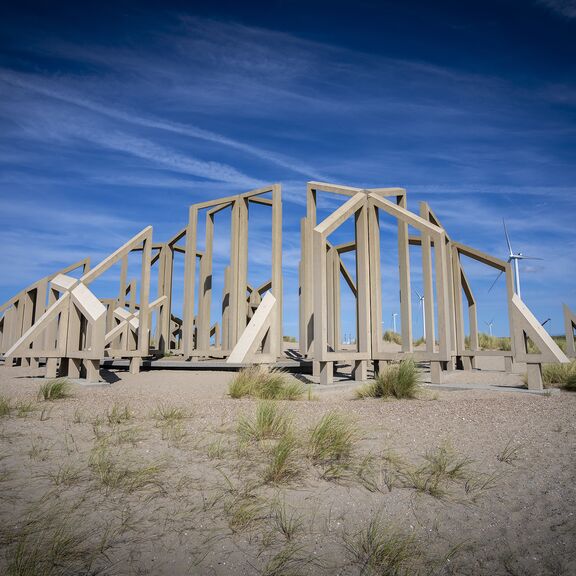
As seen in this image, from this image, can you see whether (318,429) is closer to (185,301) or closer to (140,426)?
(140,426)

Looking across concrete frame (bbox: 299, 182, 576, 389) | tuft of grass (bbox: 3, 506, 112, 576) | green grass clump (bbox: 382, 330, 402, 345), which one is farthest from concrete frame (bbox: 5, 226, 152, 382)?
green grass clump (bbox: 382, 330, 402, 345)

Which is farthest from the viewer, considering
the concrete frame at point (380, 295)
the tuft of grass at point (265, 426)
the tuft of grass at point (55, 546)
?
the concrete frame at point (380, 295)

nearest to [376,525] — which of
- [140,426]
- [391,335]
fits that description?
[140,426]

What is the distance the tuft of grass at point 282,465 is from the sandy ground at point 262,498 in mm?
69

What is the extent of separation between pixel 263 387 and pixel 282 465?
3.87m

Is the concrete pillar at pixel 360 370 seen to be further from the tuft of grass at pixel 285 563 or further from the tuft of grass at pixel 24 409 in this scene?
the tuft of grass at pixel 285 563

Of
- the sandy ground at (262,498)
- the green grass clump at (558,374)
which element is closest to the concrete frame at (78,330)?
the sandy ground at (262,498)

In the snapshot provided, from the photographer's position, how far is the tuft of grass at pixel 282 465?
371 centimetres

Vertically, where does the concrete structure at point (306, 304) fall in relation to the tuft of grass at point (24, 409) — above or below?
above

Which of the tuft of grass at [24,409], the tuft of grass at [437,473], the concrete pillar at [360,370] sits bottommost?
the tuft of grass at [437,473]

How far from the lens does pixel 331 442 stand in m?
4.31

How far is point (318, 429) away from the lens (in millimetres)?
4426

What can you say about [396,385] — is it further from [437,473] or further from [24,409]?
[24,409]

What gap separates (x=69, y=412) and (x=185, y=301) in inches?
320
